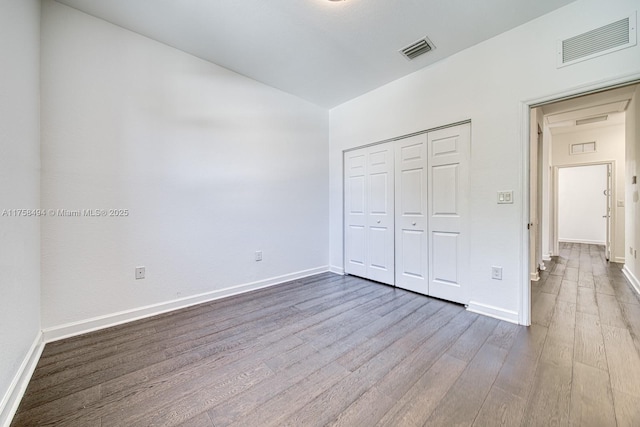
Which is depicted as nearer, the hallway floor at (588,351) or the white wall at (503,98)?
the hallway floor at (588,351)

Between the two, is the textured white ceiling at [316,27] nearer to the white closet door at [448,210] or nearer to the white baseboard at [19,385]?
the white closet door at [448,210]

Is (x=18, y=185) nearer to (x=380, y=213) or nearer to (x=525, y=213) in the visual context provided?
(x=380, y=213)

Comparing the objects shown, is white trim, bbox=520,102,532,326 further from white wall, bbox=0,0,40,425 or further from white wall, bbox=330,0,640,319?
white wall, bbox=0,0,40,425

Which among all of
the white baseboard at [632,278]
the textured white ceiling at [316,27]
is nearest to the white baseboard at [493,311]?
the white baseboard at [632,278]

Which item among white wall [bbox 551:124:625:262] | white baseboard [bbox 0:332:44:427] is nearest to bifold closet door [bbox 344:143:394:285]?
white baseboard [bbox 0:332:44:427]

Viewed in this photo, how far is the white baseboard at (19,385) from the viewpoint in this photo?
3.96 ft

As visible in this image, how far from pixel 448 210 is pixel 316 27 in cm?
230

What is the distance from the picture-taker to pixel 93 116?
216cm

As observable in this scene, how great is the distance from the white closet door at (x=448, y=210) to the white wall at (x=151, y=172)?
190 cm

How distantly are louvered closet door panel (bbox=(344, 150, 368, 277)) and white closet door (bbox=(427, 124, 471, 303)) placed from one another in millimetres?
1009

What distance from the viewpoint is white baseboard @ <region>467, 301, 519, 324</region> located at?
2.26 m

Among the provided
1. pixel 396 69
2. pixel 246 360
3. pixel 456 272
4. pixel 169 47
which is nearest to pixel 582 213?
pixel 456 272

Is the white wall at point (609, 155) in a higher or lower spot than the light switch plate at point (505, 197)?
higher

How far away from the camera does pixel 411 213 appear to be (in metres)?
3.12
